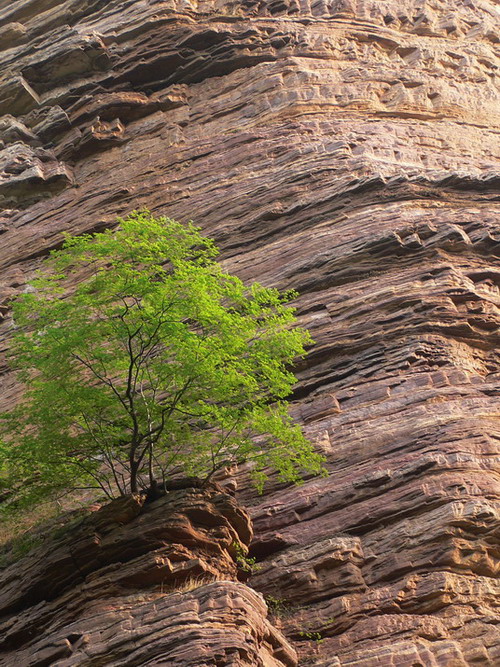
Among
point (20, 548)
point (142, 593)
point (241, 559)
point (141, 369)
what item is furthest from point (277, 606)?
point (141, 369)

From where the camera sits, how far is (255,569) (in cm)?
1681

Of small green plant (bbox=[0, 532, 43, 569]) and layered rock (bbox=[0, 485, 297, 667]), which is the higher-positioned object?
small green plant (bbox=[0, 532, 43, 569])

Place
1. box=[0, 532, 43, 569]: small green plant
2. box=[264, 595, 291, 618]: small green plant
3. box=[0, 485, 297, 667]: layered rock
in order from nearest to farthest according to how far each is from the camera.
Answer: box=[0, 485, 297, 667]: layered rock
box=[264, 595, 291, 618]: small green plant
box=[0, 532, 43, 569]: small green plant

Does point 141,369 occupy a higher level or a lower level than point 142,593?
higher

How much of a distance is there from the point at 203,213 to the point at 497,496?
55.3 feet

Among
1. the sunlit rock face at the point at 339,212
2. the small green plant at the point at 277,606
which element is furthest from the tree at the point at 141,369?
the small green plant at the point at 277,606

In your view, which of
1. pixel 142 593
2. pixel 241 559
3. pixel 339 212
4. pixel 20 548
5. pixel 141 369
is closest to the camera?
pixel 142 593

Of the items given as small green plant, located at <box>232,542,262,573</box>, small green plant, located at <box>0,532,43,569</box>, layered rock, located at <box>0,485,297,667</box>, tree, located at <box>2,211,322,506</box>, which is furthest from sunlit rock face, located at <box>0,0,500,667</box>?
small green plant, located at <box>0,532,43,569</box>

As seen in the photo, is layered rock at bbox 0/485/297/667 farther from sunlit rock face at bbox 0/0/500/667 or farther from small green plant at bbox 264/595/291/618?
small green plant at bbox 264/595/291/618

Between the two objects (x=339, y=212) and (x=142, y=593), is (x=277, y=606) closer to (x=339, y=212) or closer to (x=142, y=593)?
(x=142, y=593)

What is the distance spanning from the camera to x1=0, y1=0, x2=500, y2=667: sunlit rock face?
16.1 meters

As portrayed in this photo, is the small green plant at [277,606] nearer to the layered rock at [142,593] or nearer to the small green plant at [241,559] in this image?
the small green plant at [241,559]

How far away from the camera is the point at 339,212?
88.8ft

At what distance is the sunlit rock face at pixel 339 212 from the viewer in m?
16.1
